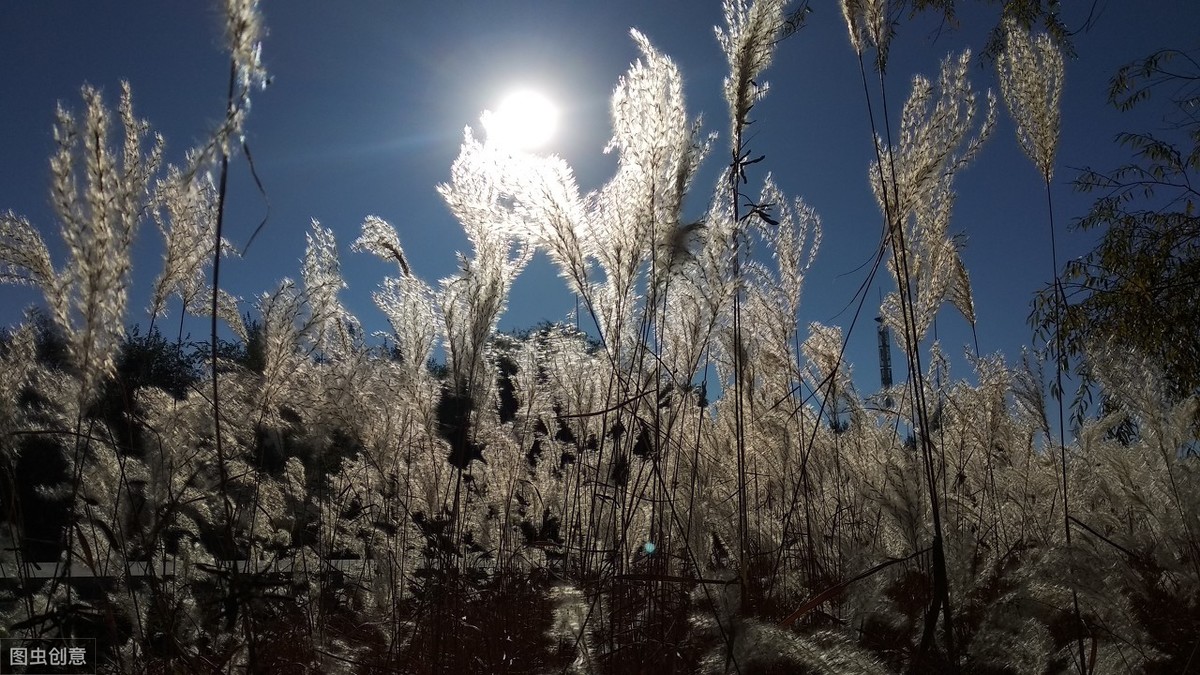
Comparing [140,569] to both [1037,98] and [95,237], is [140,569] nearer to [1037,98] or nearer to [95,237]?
A: [95,237]

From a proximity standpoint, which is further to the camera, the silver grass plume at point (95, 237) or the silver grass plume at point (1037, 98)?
the silver grass plume at point (1037, 98)

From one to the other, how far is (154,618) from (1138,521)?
3526 millimetres

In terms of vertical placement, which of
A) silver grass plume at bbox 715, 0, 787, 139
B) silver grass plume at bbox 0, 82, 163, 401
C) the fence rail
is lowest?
the fence rail

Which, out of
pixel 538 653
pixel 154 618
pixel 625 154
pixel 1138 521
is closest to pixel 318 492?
pixel 154 618

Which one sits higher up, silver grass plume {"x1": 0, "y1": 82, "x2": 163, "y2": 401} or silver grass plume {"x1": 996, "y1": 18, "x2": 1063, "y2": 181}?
silver grass plume {"x1": 996, "y1": 18, "x2": 1063, "y2": 181}

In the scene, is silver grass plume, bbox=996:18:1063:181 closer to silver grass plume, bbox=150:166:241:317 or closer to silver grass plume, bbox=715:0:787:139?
silver grass plume, bbox=715:0:787:139

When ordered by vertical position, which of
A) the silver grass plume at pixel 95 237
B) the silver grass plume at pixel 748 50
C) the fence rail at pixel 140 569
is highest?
the silver grass plume at pixel 748 50

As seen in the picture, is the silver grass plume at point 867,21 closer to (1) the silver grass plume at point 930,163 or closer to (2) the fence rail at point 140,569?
(1) the silver grass plume at point 930,163

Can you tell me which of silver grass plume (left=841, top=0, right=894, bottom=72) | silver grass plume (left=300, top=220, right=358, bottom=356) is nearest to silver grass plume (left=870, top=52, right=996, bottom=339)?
silver grass plume (left=841, top=0, right=894, bottom=72)

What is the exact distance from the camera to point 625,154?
2.03 m

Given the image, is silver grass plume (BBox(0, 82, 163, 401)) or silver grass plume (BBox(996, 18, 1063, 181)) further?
silver grass plume (BBox(996, 18, 1063, 181))

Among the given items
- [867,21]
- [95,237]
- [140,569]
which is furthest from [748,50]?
[140,569]

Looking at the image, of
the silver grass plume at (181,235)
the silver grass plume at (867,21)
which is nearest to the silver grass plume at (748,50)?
the silver grass plume at (867,21)

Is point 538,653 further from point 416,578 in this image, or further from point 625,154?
point 625,154
